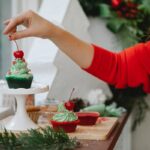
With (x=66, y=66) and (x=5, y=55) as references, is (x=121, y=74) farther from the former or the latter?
(x=5, y=55)

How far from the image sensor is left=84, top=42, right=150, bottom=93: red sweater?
1326mm

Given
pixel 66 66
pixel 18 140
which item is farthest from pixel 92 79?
pixel 18 140

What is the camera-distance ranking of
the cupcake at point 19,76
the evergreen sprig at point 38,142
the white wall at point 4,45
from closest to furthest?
1. the evergreen sprig at point 38,142
2. the cupcake at point 19,76
3. the white wall at point 4,45

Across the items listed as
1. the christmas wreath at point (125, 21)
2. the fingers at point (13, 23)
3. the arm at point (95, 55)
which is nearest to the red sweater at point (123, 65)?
the arm at point (95, 55)

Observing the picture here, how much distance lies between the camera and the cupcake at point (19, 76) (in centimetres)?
129

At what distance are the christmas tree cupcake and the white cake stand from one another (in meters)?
0.02

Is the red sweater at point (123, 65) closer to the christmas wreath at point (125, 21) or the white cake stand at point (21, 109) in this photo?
the white cake stand at point (21, 109)

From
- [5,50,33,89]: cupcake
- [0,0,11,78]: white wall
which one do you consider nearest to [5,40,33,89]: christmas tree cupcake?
[5,50,33,89]: cupcake

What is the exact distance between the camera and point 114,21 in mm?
2363

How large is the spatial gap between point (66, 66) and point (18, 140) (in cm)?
100

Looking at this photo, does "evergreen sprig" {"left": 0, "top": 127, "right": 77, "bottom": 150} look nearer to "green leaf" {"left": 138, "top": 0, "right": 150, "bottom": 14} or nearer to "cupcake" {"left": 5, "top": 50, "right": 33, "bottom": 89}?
"cupcake" {"left": 5, "top": 50, "right": 33, "bottom": 89}

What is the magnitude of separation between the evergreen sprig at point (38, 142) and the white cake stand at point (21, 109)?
0.55ft

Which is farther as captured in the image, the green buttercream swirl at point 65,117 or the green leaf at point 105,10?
the green leaf at point 105,10

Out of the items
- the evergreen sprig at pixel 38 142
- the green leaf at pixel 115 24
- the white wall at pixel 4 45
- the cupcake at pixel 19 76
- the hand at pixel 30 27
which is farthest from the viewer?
the green leaf at pixel 115 24
